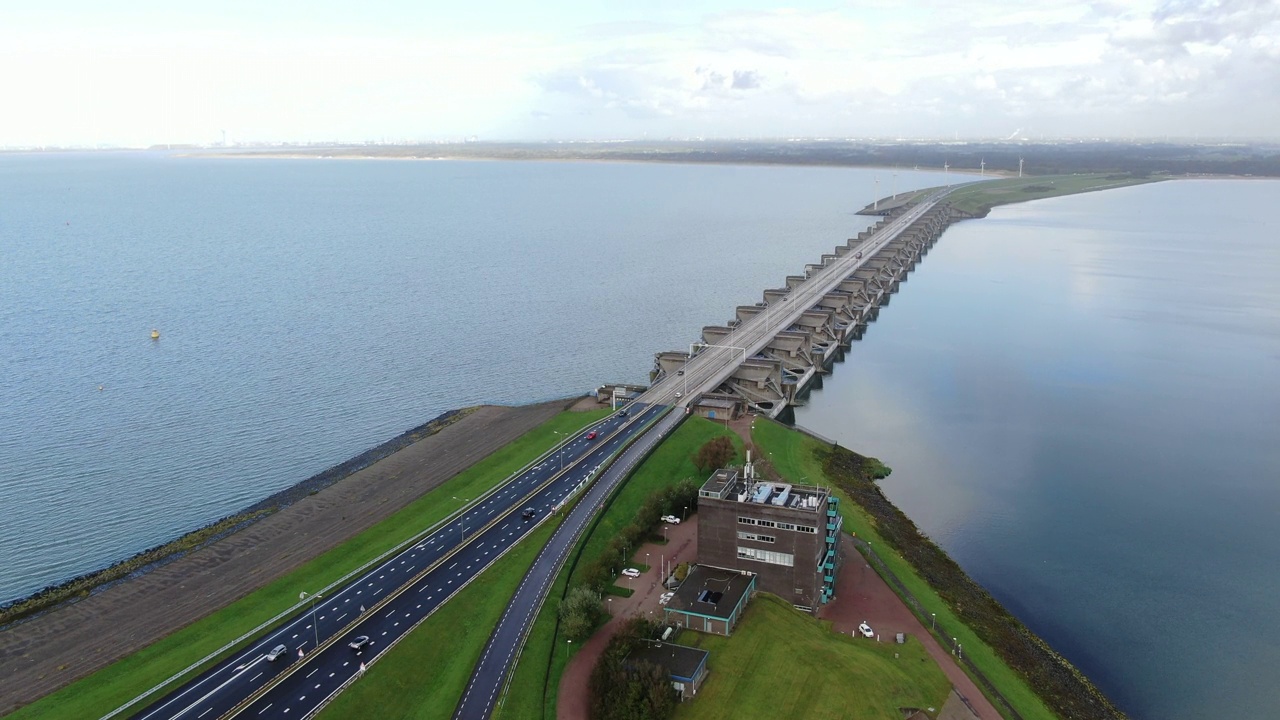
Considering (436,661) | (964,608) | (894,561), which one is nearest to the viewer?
(436,661)

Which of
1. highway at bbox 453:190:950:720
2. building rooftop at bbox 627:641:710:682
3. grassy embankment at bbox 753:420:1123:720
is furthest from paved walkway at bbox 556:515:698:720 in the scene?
grassy embankment at bbox 753:420:1123:720

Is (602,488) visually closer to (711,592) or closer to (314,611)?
(711,592)

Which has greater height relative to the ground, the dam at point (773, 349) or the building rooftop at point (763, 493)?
the building rooftop at point (763, 493)

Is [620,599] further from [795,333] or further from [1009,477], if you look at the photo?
[795,333]

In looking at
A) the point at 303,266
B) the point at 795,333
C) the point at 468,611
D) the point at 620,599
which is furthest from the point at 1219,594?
the point at 303,266

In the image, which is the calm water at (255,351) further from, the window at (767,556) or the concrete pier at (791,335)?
A: the window at (767,556)

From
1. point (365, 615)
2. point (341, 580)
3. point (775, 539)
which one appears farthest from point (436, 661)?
point (775, 539)

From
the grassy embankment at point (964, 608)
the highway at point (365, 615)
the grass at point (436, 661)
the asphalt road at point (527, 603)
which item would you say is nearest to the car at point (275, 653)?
the highway at point (365, 615)
